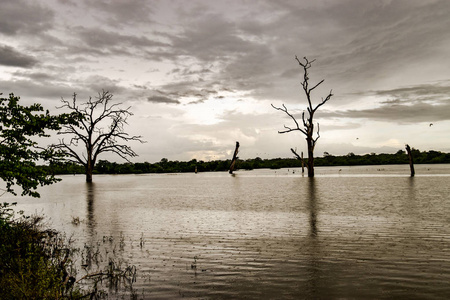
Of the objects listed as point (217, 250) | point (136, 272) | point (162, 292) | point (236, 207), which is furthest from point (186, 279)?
point (236, 207)

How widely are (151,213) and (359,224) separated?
36.2 ft

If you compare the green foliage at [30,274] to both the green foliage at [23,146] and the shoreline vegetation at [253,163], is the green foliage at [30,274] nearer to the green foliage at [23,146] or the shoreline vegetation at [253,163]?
the green foliage at [23,146]

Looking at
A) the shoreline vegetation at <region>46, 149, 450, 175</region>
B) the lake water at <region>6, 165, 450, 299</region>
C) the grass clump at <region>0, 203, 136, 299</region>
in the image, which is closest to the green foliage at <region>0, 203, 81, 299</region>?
the grass clump at <region>0, 203, 136, 299</region>

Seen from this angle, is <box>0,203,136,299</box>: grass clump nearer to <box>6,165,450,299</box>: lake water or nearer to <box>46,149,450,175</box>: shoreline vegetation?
<box>6,165,450,299</box>: lake water

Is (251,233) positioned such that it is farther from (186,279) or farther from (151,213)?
(151,213)

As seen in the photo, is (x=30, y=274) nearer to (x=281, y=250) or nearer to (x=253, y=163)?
(x=281, y=250)

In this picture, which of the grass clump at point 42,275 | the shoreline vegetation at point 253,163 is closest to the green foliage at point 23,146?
the grass clump at point 42,275

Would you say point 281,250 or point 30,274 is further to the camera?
point 281,250

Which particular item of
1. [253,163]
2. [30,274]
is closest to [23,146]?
[30,274]

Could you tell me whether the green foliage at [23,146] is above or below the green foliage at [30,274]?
above

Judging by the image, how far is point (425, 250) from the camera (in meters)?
9.88

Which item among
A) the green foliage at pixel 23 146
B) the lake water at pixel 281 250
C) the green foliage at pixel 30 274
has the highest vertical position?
the green foliage at pixel 23 146

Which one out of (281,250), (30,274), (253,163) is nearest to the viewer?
(30,274)

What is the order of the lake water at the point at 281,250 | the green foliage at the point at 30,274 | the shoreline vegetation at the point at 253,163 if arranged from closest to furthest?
the green foliage at the point at 30,274
the lake water at the point at 281,250
the shoreline vegetation at the point at 253,163
